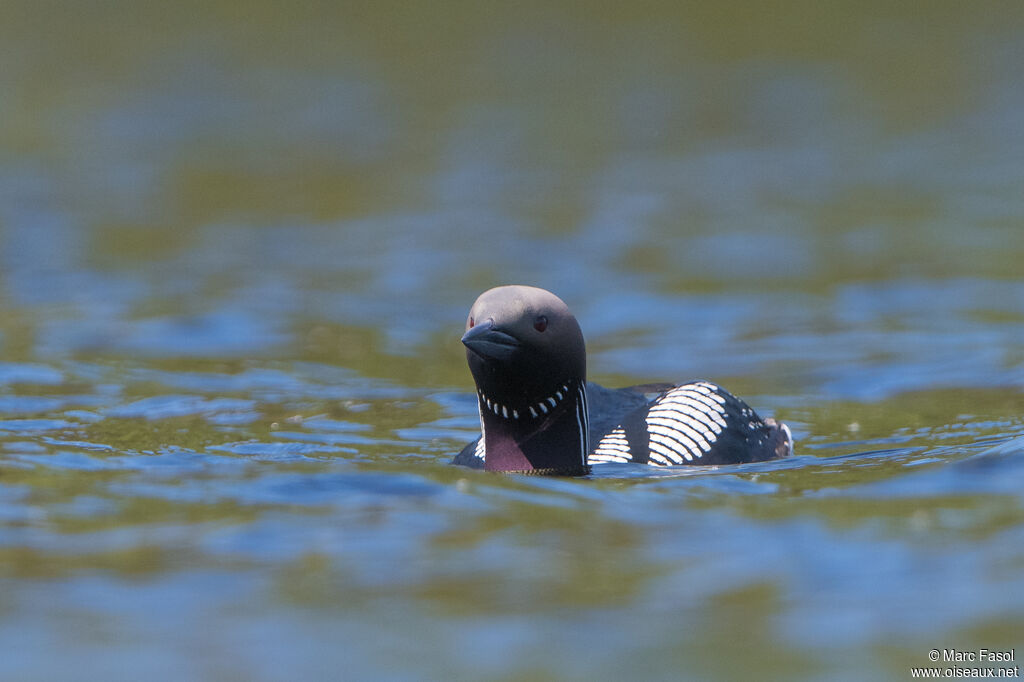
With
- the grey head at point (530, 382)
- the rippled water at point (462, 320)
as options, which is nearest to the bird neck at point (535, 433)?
the grey head at point (530, 382)

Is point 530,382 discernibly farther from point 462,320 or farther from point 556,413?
point 462,320

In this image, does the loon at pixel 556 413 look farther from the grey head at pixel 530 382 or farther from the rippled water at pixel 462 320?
the rippled water at pixel 462 320

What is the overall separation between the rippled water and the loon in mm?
212

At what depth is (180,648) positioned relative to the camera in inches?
150

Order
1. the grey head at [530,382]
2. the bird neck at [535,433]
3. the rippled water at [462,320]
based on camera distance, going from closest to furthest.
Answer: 1. the rippled water at [462,320]
2. the grey head at [530,382]
3. the bird neck at [535,433]

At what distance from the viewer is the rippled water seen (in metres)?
4.01

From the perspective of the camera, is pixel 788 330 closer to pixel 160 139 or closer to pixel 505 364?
pixel 505 364

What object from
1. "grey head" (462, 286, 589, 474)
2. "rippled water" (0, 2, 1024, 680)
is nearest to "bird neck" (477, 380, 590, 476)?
"grey head" (462, 286, 589, 474)

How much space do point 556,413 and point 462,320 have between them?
425cm

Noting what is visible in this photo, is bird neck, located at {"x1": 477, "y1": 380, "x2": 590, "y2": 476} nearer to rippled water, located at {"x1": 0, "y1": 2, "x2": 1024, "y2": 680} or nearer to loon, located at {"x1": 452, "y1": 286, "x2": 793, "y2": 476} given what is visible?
loon, located at {"x1": 452, "y1": 286, "x2": 793, "y2": 476}

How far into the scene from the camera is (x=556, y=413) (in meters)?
5.73

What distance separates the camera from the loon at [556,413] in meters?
5.44

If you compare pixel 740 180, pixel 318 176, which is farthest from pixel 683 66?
pixel 318 176

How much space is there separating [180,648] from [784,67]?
49.3 ft
